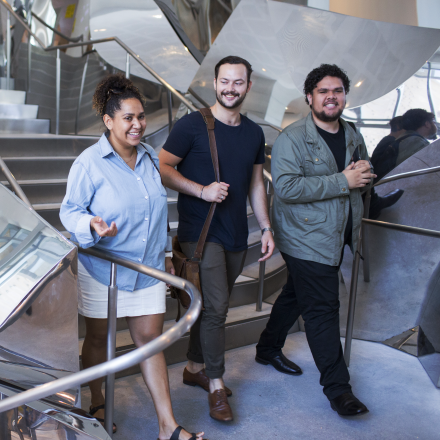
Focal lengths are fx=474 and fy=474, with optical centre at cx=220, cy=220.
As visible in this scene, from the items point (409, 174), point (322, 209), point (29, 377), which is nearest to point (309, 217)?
point (322, 209)

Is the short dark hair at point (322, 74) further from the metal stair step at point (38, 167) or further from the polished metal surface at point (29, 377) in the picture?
the metal stair step at point (38, 167)

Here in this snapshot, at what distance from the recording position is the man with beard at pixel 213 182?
2.01 meters

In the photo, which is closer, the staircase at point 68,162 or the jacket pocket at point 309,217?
the jacket pocket at point 309,217

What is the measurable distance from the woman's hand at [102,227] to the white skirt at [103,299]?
278 millimetres

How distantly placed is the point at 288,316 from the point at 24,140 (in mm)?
2709

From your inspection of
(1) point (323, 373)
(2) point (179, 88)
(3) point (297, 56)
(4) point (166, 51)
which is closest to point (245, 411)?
(1) point (323, 373)

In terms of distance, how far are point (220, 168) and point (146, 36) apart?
4615mm

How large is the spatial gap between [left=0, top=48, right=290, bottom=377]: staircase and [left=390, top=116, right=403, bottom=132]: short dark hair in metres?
1.36

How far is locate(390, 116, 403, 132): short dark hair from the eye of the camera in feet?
12.6

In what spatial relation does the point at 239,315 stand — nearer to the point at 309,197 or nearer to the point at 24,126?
the point at 309,197

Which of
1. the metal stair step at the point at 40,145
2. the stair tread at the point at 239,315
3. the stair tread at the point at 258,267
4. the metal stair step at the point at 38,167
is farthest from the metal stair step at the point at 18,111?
the stair tread at the point at 239,315

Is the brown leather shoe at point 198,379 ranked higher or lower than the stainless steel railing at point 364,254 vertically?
lower

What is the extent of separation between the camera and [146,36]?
6.05 m

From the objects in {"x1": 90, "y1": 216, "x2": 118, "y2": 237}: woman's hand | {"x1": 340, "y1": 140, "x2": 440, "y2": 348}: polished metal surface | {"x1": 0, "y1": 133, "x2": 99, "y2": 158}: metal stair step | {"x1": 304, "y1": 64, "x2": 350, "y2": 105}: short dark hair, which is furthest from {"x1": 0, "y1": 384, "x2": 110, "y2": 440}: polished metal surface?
{"x1": 0, "y1": 133, "x2": 99, "y2": 158}: metal stair step
